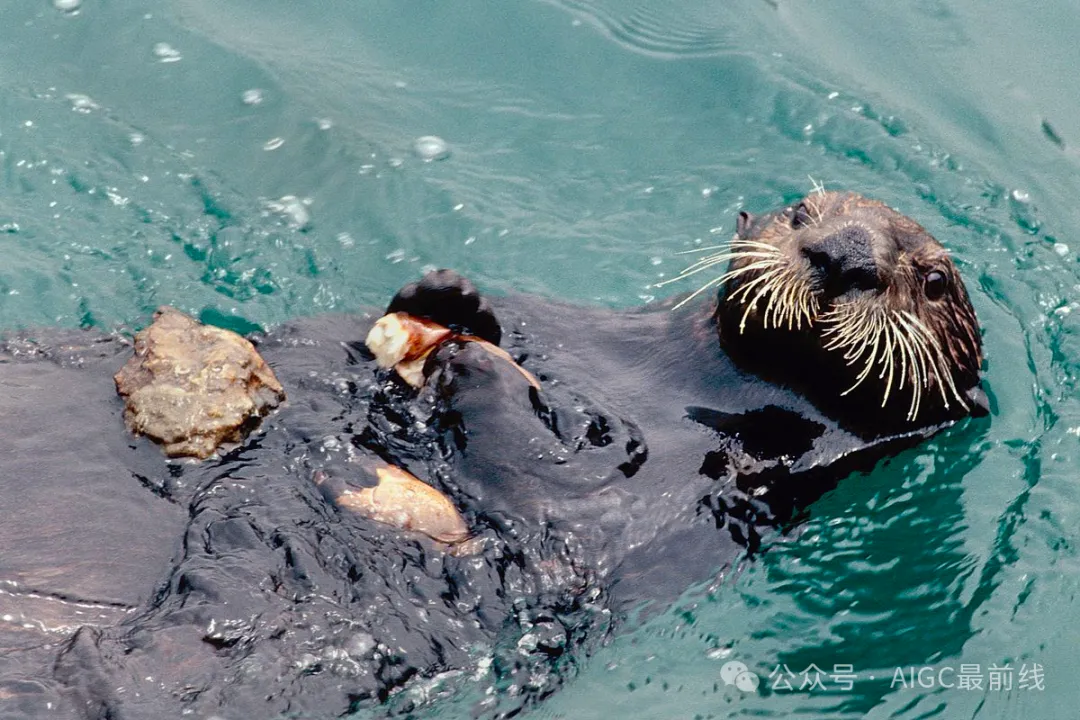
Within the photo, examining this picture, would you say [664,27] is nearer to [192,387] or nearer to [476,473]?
[476,473]

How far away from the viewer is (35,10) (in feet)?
25.4

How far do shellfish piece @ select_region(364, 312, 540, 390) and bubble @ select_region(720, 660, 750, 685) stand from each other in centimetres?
138

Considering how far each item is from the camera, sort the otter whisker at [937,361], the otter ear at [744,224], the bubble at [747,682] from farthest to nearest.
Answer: the otter ear at [744,224] < the otter whisker at [937,361] < the bubble at [747,682]

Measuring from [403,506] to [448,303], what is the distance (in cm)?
104

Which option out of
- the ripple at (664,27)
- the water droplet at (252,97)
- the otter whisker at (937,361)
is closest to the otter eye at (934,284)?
the otter whisker at (937,361)

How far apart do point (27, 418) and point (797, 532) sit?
3161mm

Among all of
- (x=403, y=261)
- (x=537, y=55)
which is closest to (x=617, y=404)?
(x=403, y=261)

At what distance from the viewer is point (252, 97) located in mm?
7406

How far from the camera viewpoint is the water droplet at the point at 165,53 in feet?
24.8

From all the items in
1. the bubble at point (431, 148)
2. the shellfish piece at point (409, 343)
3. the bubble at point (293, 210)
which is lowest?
the bubble at point (293, 210)

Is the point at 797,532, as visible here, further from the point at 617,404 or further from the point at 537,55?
the point at 537,55

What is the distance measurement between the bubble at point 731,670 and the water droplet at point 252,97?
188 inches

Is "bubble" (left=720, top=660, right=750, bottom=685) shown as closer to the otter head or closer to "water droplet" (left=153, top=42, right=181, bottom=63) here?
the otter head

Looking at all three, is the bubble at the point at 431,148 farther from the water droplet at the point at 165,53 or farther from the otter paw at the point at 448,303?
the otter paw at the point at 448,303
